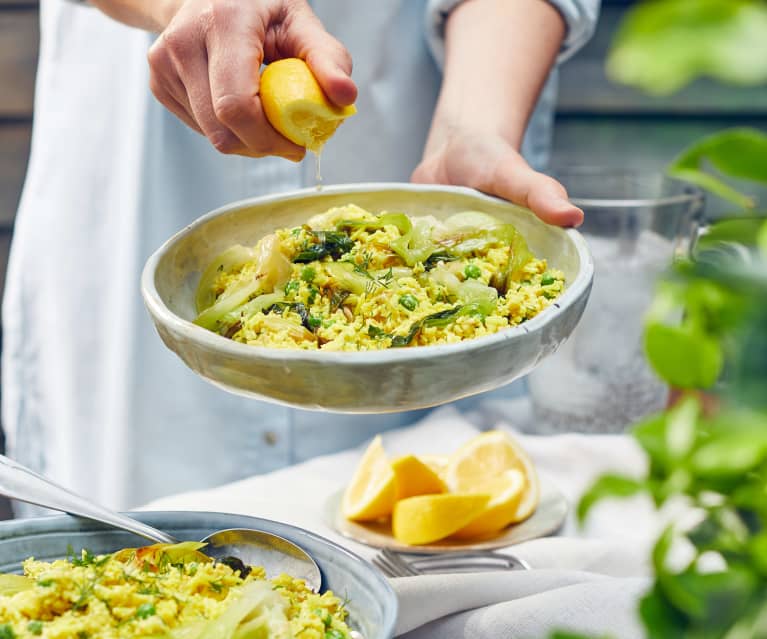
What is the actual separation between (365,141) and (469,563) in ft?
2.86

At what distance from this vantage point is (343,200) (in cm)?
112

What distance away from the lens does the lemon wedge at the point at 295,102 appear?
912 millimetres

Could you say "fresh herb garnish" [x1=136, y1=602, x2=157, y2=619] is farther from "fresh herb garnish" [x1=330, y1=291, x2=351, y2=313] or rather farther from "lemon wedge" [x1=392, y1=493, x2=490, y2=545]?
"lemon wedge" [x1=392, y1=493, x2=490, y2=545]

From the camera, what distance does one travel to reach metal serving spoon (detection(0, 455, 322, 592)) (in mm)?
808

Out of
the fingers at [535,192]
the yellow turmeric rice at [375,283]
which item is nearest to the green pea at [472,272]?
the yellow turmeric rice at [375,283]

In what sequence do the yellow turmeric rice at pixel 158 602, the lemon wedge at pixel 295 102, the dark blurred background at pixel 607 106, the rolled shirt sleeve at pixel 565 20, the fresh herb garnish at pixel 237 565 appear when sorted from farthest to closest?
the dark blurred background at pixel 607 106 < the rolled shirt sleeve at pixel 565 20 < the lemon wedge at pixel 295 102 < the fresh herb garnish at pixel 237 565 < the yellow turmeric rice at pixel 158 602

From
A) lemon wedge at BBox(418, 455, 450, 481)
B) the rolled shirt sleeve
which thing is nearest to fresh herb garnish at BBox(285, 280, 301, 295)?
lemon wedge at BBox(418, 455, 450, 481)

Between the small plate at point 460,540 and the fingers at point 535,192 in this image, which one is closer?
the fingers at point 535,192

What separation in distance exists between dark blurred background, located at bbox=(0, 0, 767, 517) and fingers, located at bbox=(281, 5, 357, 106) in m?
1.39

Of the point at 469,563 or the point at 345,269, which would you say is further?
the point at 469,563

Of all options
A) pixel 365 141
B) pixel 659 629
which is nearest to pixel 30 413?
pixel 365 141

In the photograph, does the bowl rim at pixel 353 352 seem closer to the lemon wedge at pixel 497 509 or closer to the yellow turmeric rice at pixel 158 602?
the yellow turmeric rice at pixel 158 602

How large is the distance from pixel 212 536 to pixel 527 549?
0.46 m

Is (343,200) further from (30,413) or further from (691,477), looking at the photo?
(30,413)
